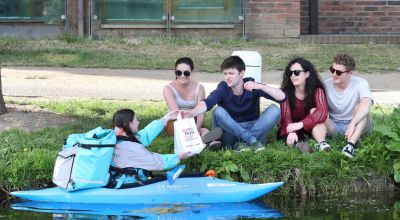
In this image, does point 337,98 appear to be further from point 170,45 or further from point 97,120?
point 170,45

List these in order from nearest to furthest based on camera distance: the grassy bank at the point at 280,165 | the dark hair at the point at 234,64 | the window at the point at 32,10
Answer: the grassy bank at the point at 280,165, the dark hair at the point at 234,64, the window at the point at 32,10

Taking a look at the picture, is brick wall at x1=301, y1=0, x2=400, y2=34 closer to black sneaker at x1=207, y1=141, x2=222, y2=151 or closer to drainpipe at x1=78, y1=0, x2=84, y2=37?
drainpipe at x1=78, y1=0, x2=84, y2=37

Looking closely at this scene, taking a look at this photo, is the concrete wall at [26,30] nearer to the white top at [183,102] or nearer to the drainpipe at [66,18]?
the drainpipe at [66,18]

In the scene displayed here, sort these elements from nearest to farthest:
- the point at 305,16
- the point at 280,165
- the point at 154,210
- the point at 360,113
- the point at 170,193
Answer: the point at 154,210
the point at 170,193
the point at 280,165
the point at 360,113
the point at 305,16

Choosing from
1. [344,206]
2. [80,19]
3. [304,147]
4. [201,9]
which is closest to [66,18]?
[80,19]

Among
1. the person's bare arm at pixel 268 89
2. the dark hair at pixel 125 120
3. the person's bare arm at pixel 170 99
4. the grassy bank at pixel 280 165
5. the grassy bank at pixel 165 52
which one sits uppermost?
the grassy bank at pixel 165 52

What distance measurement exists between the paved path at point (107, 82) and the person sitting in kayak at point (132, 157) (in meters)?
4.02

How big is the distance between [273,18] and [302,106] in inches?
333

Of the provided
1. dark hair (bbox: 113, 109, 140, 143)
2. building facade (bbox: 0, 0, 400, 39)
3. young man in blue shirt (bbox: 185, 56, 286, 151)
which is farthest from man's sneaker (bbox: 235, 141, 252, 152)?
building facade (bbox: 0, 0, 400, 39)

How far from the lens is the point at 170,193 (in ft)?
24.4

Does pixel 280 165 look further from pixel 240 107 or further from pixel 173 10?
pixel 173 10

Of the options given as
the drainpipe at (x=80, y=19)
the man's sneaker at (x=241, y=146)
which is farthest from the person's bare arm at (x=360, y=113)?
the drainpipe at (x=80, y=19)

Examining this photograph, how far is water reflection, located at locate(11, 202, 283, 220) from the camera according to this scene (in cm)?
716

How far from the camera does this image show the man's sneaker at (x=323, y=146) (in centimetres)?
820
